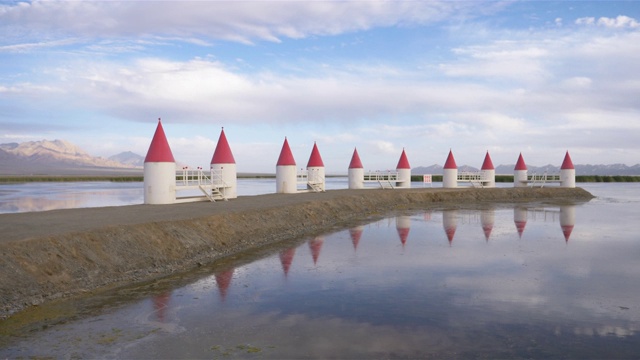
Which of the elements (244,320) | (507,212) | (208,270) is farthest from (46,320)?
(507,212)

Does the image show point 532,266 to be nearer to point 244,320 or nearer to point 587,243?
point 587,243

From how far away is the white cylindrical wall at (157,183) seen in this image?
23.4 metres

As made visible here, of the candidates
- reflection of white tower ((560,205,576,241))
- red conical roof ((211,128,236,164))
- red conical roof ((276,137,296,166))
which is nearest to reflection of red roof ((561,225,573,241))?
reflection of white tower ((560,205,576,241))

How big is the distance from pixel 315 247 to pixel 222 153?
14158 millimetres

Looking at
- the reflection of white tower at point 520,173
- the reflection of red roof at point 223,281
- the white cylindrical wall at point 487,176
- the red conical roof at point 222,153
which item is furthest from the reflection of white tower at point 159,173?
the reflection of white tower at point 520,173

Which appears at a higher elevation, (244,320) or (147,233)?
(147,233)

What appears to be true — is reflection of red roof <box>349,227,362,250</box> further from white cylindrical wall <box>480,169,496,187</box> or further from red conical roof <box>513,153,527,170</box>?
red conical roof <box>513,153,527,170</box>

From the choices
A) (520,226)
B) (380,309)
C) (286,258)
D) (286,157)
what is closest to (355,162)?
(286,157)

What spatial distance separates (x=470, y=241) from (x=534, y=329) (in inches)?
385

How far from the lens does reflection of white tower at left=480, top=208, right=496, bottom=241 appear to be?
1998 centimetres

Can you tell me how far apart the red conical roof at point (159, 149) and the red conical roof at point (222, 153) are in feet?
15.5

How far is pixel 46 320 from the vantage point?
27.7 feet

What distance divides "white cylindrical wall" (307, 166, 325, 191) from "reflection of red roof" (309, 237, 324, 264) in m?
19.5

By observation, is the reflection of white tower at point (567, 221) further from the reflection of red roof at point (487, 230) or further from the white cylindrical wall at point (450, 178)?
the white cylindrical wall at point (450, 178)
